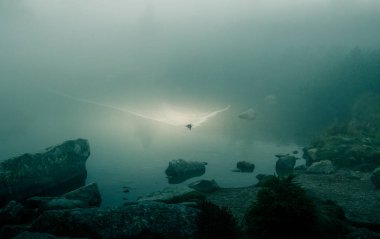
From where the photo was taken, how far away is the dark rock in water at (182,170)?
2085 inches

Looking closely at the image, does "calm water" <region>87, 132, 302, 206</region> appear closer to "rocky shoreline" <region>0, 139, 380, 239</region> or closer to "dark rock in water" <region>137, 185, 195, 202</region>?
"rocky shoreline" <region>0, 139, 380, 239</region>

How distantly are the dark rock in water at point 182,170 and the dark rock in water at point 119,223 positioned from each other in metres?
29.2

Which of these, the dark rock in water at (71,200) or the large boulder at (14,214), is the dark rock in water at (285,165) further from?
the large boulder at (14,214)

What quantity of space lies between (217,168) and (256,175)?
22.1ft

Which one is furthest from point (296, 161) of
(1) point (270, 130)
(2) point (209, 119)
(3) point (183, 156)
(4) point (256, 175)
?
(2) point (209, 119)

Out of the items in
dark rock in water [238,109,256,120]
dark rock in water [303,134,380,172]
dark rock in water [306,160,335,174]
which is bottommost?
dark rock in water [306,160,335,174]

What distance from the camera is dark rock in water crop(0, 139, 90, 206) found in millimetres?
43312

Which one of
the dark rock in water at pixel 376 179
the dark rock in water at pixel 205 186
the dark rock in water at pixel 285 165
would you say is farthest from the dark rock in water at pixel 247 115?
the dark rock in water at pixel 205 186

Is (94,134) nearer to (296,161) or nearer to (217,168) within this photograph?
(217,168)

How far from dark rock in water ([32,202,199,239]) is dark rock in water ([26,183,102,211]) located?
12.0 meters

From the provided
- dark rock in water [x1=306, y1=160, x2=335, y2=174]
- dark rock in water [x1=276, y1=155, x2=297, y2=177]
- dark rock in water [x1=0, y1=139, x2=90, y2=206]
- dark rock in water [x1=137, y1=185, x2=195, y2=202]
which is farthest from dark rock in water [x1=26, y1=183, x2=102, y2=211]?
dark rock in water [x1=306, y1=160, x2=335, y2=174]

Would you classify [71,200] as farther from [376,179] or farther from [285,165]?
[285,165]

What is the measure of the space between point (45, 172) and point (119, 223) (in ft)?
101

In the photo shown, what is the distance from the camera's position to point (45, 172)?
47.8 meters
